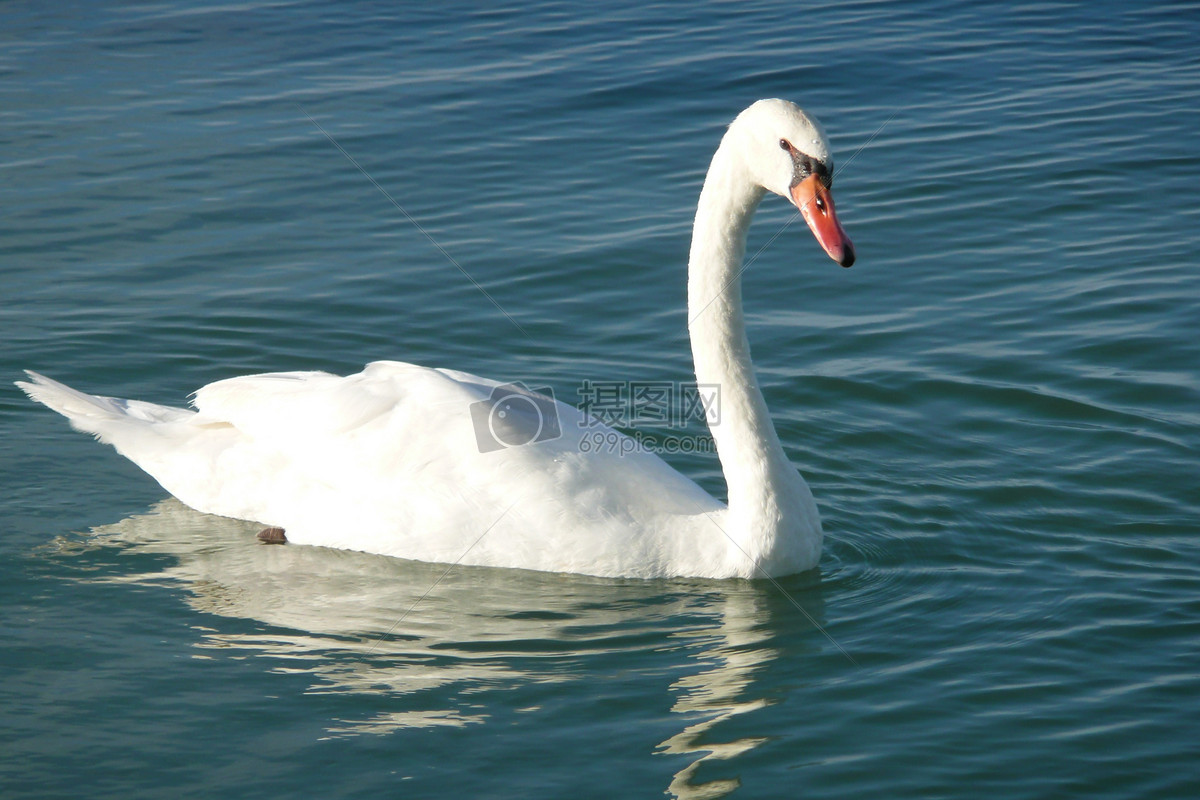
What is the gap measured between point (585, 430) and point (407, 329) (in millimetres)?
3361

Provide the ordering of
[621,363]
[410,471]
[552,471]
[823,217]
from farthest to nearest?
[621,363] → [410,471] → [552,471] → [823,217]

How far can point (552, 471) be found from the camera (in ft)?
23.0

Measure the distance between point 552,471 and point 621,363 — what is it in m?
2.80

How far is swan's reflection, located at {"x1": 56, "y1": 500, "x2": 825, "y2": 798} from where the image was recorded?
19.3ft

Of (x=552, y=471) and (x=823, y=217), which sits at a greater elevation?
(x=823, y=217)

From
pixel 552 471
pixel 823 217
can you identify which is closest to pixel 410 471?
pixel 552 471

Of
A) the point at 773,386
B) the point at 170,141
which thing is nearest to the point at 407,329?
the point at 773,386

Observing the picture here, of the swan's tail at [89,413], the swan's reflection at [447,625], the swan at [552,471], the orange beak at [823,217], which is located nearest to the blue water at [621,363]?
the swan's reflection at [447,625]

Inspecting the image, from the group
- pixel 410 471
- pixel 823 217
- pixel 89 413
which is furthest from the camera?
pixel 89 413

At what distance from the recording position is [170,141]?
47.6ft

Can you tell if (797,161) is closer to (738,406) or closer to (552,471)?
(738,406)

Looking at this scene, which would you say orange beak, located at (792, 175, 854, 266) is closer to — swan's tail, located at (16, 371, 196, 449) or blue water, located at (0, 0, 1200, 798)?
Result: blue water, located at (0, 0, 1200, 798)

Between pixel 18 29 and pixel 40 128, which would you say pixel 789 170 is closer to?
pixel 40 128

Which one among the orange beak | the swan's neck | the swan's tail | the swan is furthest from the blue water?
the orange beak
